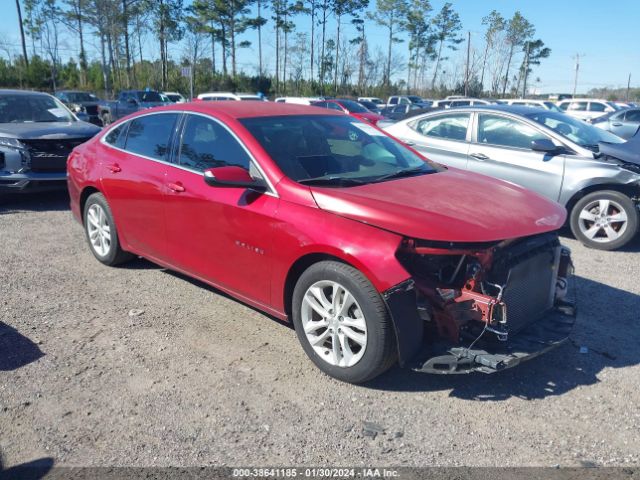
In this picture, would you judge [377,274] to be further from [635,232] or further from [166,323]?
[635,232]

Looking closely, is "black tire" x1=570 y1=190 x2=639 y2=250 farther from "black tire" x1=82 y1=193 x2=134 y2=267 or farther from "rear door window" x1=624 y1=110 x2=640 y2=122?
"rear door window" x1=624 y1=110 x2=640 y2=122

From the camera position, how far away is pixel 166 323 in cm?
448

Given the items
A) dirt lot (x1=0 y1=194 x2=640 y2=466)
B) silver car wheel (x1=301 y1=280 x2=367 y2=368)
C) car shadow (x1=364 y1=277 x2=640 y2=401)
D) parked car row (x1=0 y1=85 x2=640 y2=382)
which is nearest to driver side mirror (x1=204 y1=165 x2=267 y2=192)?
parked car row (x1=0 y1=85 x2=640 y2=382)

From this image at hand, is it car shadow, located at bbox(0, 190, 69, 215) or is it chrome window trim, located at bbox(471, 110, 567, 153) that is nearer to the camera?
chrome window trim, located at bbox(471, 110, 567, 153)

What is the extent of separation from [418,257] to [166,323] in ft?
7.07

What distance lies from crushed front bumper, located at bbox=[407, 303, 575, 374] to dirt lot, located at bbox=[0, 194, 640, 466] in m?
0.28

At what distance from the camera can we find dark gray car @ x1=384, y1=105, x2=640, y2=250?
6.79 m

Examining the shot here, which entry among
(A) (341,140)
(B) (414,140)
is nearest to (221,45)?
(B) (414,140)

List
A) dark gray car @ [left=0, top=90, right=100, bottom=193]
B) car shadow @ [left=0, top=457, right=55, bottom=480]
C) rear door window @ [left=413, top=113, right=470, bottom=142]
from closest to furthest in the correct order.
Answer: car shadow @ [left=0, top=457, right=55, bottom=480], rear door window @ [left=413, top=113, right=470, bottom=142], dark gray car @ [left=0, top=90, right=100, bottom=193]

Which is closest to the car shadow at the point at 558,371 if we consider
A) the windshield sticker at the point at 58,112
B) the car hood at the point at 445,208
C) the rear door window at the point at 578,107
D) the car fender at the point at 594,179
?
the car hood at the point at 445,208

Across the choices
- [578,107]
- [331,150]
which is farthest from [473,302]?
[578,107]

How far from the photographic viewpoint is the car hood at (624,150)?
22.4 feet

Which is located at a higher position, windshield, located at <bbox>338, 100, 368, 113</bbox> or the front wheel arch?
windshield, located at <bbox>338, 100, 368, 113</bbox>

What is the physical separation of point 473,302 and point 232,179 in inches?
69.3
